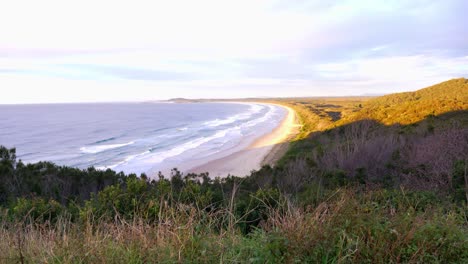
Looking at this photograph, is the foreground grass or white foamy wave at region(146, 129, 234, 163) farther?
white foamy wave at region(146, 129, 234, 163)

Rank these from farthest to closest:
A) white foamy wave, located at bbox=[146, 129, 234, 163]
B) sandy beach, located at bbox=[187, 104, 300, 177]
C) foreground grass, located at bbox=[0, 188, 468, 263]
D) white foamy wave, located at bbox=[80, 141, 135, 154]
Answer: white foamy wave, located at bbox=[80, 141, 135, 154]
white foamy wave, located at bbox=[146, 129, 234, 163]
sandy beach, located at bbox=[187, 104, 300, 177]
foreground grass, located at bbox=[0, 188, 468, 263]

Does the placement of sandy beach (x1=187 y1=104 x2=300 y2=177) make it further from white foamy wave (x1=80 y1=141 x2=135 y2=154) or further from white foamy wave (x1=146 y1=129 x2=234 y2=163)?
white foamy wave (x1=80 y1=141 x2=135 y2=154)

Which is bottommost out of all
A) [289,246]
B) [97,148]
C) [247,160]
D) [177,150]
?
[247,160]

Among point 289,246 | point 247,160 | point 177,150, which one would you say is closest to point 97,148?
point 177,150

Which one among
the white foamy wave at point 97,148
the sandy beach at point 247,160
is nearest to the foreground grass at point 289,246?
the sandy beach at point 247,160

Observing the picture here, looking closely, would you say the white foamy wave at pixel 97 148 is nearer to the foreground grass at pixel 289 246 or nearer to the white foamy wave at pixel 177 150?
the white foamy wave at pixel 177 150

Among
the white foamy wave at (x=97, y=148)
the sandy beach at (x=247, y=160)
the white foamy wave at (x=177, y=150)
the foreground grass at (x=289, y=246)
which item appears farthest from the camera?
the white foamy wave at (x=97, y=148)

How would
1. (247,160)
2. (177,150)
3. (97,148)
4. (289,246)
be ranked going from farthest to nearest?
1. (97,148)
2. (177,150)
3. (247,160)
4. (289,246)

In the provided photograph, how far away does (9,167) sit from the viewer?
36.2 ft

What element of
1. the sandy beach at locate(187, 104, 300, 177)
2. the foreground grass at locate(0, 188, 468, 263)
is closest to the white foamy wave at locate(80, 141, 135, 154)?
the sandy beach at locate(187, 104, 300, 177)

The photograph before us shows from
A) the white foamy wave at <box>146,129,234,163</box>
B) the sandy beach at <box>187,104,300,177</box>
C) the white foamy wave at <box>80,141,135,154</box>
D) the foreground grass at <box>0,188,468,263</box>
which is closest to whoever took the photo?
the foreground grass at <box>0,188,468,263</box>

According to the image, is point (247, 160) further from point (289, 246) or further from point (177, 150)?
point (289, 246)

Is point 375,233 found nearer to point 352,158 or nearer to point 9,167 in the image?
point 352,158

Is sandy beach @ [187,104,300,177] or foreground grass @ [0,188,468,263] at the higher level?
foreground grass @ [0,188,468,263]
